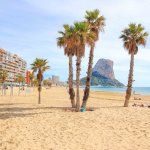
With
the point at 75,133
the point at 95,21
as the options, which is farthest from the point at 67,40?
the point at 75,133

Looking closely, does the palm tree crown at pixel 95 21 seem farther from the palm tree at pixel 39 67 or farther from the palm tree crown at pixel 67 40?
the palm tree at pixel 39 67

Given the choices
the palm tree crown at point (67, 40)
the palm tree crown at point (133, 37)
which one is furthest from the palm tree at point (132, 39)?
the palm tree crown at point (67, 40)

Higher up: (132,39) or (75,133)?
(132,39)

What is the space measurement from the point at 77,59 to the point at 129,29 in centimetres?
854

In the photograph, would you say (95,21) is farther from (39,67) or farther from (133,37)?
(39,67)

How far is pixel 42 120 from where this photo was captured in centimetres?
2308

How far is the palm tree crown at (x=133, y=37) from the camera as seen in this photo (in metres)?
34.0

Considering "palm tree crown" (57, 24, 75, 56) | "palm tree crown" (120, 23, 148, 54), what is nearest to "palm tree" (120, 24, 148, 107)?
"palm tree crown" (120, 23, 148, 54)

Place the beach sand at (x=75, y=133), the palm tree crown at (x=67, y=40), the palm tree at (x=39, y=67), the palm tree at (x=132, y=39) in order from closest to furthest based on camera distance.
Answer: the beach sand at (x=75, y=133), the palm tree crown at (x=67, y=40), the palm tree at (x=132, y=39), the palm tree at (x=39, y=67)

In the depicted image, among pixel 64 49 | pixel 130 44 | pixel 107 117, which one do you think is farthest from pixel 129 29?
pixel 107 117

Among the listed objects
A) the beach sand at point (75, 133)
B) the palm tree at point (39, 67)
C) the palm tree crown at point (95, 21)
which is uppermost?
the palm tree crown at point (95, 21)

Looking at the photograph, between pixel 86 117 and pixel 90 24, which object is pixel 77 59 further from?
pixel 86 117

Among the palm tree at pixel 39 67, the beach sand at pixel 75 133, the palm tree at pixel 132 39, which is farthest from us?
the palm tree at pixel 39 67

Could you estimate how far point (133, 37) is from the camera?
113ft
